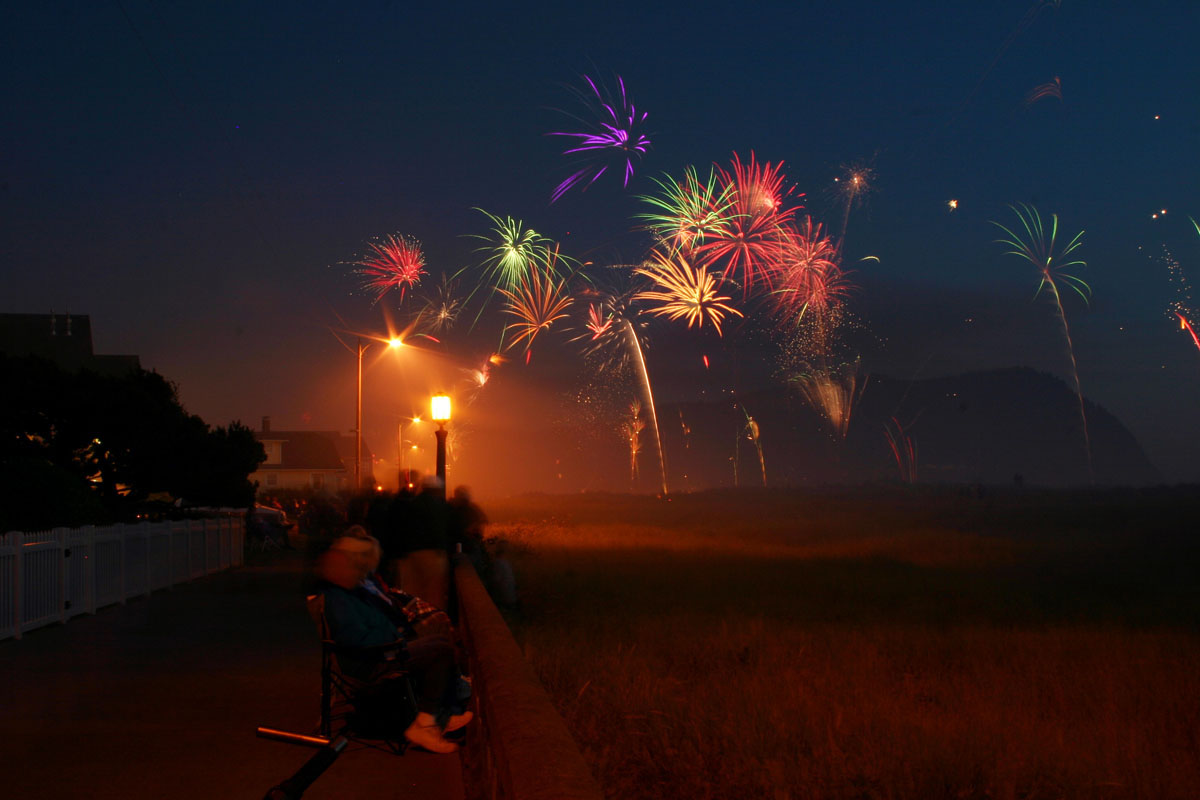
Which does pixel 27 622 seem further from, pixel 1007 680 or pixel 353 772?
pixel 1007 680

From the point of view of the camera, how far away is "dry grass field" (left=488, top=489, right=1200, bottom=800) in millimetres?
6835

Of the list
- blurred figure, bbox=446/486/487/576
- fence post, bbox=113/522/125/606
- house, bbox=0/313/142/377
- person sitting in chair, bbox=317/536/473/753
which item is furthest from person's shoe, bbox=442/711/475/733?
house, bbox=0/313/142/377

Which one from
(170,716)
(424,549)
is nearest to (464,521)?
(424,549)

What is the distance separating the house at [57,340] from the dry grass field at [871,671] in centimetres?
2484

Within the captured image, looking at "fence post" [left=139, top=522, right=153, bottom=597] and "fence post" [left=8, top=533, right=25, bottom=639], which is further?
"fence post" [left=139, top=522, right=153, bottom=597]

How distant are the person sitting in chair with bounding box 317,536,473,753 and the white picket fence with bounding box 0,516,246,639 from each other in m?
7.74

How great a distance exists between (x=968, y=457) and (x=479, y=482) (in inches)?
3408

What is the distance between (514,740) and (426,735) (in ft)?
7.87

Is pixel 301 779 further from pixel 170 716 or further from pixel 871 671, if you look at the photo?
pixel 871 671

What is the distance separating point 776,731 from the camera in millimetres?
7656

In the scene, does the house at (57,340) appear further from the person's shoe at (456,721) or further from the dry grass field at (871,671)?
the person's shoe at (456,721)

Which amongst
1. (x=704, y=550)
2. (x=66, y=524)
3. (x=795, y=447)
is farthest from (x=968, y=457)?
(x=66, y=524)

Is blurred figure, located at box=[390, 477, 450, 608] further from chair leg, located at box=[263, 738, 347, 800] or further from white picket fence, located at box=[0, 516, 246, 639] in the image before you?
chair leg, located at box=[263, 738, 347, 800]

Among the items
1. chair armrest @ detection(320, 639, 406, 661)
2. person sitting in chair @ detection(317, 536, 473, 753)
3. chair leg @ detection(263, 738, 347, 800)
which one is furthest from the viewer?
person sitting in chair @ detection(317, 536, 473, 753)
